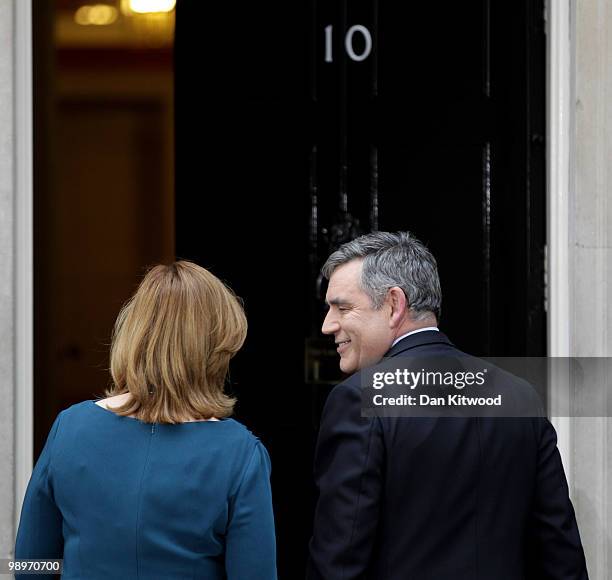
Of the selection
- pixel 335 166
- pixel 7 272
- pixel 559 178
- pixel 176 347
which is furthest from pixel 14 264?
pixel 559 178

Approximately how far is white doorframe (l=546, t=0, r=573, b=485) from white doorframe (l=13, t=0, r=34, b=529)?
73.8 inches

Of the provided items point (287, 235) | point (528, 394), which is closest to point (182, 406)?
point (528, 394)

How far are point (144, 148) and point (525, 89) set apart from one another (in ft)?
5.13

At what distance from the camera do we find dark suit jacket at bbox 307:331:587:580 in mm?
1894

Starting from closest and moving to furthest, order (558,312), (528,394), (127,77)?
(528,394) < (558,312) < (127,77)

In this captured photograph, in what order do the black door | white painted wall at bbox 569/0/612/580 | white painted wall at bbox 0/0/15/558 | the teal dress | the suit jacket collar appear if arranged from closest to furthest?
the teal dress
the suit jacket collar
white painted wall at bbox 0/0/15/558
white painted wall at bbox 569/0/612/580
the black door

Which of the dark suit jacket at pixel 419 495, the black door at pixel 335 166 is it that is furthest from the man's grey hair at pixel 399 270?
the black door at pixel 335 166

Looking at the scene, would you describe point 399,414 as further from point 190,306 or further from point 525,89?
point 525,89

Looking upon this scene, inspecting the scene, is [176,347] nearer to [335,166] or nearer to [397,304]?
[397,304]

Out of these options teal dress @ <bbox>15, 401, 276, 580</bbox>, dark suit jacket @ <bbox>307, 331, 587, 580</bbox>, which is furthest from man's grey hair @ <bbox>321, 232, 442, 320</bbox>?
teal dress @ <bbox>15, 401, 276, 580</bbox>

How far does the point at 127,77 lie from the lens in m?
4.02

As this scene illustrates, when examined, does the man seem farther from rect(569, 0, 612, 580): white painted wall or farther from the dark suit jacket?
rect(569, 0, 612, 580): white painted wall

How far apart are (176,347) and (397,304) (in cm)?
52

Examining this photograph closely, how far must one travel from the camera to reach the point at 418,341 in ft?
6.74
